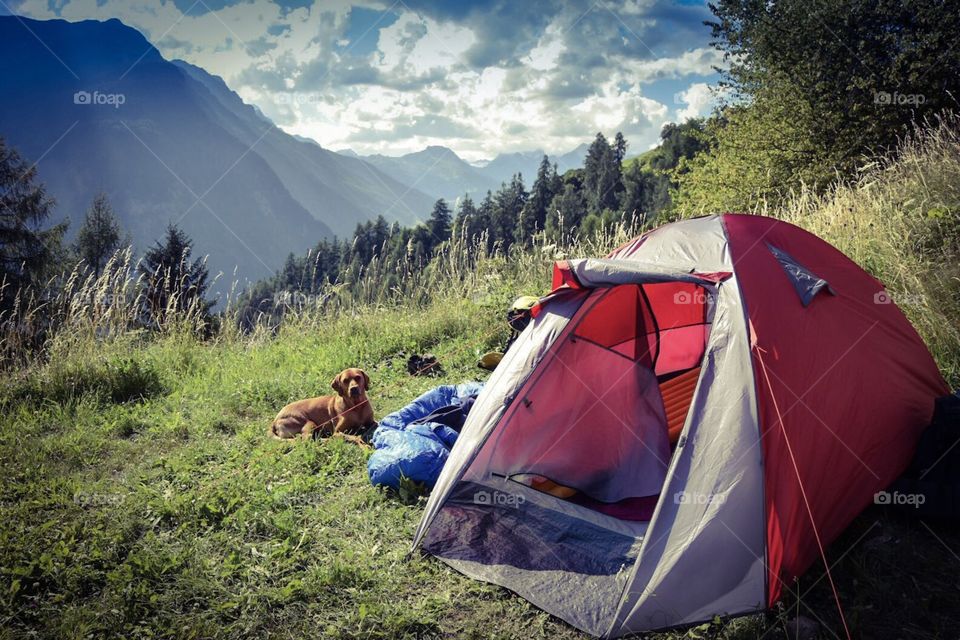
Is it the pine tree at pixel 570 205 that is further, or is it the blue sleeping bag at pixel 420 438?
the pine tree at pixel 570 205

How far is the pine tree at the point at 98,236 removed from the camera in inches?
1533

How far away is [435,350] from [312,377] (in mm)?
1587

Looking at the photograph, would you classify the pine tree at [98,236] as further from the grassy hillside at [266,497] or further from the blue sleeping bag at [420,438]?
the blue sleeping bag at [420,438]

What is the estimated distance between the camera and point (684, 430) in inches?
116

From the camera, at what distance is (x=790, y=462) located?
2807mm

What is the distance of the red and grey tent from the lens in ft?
8.91

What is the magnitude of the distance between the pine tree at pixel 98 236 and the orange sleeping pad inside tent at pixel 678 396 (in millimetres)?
43007

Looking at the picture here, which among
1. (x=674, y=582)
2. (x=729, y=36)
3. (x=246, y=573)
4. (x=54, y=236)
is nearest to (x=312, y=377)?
(x=246, y=573)

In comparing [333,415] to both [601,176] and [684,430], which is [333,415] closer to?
[684,430]

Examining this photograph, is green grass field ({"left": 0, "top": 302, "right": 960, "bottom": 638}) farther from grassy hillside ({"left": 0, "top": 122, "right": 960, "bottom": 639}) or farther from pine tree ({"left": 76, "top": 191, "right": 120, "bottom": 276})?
A: pine tree ({"left": 76, "top": 191, "right": 120, "bottom": 276})

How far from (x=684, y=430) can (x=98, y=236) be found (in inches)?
1785

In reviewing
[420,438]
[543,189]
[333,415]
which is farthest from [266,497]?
[543,189]

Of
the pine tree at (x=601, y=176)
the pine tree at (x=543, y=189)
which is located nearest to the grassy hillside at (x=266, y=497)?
the pine tree at (x=601, y=176)

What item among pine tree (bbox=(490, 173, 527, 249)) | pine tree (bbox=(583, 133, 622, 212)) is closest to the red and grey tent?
pine tree (bbox=(490, 173, 527, 249))
